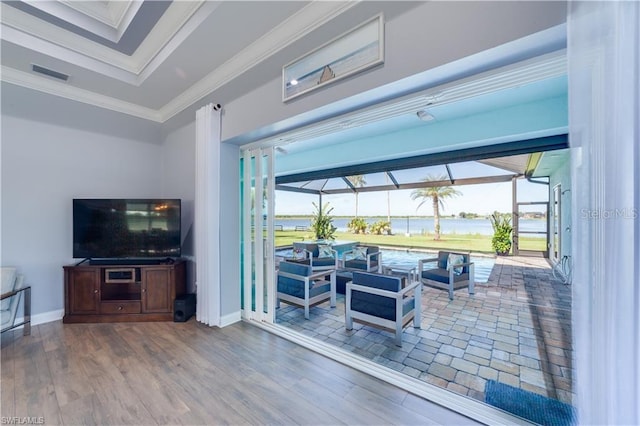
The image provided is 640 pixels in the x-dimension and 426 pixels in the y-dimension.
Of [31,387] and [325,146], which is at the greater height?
[325,146]

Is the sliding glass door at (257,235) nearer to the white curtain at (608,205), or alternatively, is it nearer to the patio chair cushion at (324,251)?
the white curtain at (608,205)

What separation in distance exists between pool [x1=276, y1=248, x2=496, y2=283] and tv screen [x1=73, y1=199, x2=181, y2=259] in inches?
168

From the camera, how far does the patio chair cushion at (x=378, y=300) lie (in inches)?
113

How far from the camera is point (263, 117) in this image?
8.67 feet

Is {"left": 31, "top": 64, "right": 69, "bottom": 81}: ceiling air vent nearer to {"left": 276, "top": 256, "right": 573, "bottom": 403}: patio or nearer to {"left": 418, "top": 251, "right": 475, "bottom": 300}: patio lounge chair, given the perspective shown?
{"left": 276, "top": 256, "right": 573, "bottom": 403}: patio

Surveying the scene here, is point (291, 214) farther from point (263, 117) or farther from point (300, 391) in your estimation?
point (300, 391)

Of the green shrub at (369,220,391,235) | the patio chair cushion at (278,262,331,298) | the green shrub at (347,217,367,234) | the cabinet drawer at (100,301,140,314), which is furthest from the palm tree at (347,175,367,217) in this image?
the cabinet drawer at (100,301,140,314)

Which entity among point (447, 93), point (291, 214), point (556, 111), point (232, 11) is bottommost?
point (291, 214)

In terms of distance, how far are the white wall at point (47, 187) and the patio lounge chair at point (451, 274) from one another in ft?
17.1

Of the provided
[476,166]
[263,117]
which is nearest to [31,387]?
[263,117]

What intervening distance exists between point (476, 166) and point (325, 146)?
375 centimetres

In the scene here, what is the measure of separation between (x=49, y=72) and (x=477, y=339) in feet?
18.2

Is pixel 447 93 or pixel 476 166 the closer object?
pixel 447 93

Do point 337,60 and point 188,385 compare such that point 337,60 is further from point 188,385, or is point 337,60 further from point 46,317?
point 46,317
